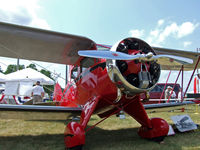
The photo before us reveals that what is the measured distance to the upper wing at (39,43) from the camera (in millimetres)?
4301

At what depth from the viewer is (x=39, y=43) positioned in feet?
15.9

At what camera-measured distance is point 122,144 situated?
12.9ft

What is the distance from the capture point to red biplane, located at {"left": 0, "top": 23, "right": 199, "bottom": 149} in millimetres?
3324

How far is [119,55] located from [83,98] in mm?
2143

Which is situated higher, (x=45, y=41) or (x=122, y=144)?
(x=45, y=41)

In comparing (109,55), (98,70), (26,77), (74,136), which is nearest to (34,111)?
(74,136)

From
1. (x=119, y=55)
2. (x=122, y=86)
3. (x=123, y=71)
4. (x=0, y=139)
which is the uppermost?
(x=119, y=55)

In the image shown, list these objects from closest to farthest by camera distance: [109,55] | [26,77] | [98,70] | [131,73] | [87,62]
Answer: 1. [109,55]
2. [131,73]
3. [98,70]
4. [87,62]
5. [26,77]

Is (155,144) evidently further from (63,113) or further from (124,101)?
(63,113)

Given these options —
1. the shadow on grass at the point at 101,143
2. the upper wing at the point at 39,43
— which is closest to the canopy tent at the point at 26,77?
the upper wing at the point at 39,43

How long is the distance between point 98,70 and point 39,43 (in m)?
1.95

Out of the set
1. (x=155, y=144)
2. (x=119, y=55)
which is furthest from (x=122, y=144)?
(x=119, y=55)

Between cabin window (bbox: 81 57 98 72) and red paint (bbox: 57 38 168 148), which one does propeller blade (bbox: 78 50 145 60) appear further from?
cabin window (bbox: 81 57 98 72)

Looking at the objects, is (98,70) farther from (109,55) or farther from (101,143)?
(101,143)
